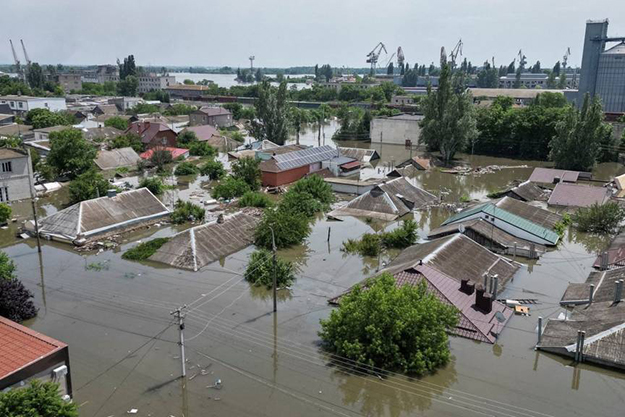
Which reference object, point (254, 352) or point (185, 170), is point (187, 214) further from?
point (185, 170)

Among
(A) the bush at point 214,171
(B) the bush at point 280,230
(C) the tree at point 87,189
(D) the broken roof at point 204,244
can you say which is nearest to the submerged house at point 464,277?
(B) the bush at point 280,230

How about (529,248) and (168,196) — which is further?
(168,196)

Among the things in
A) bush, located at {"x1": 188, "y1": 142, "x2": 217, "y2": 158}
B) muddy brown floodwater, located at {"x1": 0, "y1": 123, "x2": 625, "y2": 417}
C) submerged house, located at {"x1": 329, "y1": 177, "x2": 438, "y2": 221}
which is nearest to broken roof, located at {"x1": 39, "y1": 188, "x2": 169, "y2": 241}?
muddy brown floodwater, located at {"x1": 0, "y1": 123, "x2": 625, "y2": 417}

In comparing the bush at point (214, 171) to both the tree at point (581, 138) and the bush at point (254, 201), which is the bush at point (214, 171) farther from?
the tree at point (581, 138)

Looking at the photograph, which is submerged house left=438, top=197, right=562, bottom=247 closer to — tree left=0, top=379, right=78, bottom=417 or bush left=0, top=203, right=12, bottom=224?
tree left=0, top=379, right=78, bottom=417

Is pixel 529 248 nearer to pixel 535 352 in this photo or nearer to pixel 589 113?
pixel 535 352

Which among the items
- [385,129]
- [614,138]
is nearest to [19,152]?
[385,129]
